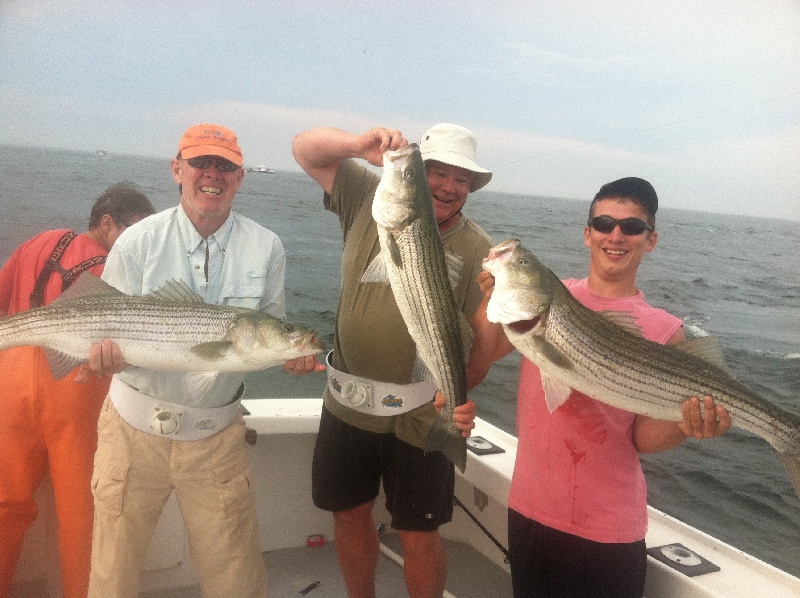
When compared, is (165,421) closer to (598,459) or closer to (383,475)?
(383,475)

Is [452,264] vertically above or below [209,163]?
below

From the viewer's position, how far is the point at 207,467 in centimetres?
370

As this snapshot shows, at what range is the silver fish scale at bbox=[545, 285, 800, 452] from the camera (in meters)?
2.81

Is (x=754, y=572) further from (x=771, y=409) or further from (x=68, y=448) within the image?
(x=68, y=448)

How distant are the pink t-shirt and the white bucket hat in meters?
1.24

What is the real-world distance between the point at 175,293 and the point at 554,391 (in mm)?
2134

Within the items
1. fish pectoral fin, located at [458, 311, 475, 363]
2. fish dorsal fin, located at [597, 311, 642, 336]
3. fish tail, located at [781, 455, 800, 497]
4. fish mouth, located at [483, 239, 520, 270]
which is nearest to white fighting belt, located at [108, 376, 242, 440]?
fish pectoral fin, located at [458, 311, 475, 363]

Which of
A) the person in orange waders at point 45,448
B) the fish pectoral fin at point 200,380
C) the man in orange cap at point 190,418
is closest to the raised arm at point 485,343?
the man in orange cap at point 190,418

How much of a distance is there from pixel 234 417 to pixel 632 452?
91.8 inches

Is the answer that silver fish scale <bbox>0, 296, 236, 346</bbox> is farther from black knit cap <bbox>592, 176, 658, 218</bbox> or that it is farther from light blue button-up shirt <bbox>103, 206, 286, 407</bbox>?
black knit cap <bbox>592, 176, 658, 218</bbox>

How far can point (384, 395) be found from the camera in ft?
12.8

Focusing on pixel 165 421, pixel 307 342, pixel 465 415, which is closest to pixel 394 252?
pixel 307 342

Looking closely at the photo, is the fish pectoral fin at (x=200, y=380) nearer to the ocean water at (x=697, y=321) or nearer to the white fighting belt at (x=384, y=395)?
the white fighting belt at (x=384, y=395)

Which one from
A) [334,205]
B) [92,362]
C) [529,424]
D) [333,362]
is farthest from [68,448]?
[529,424]
